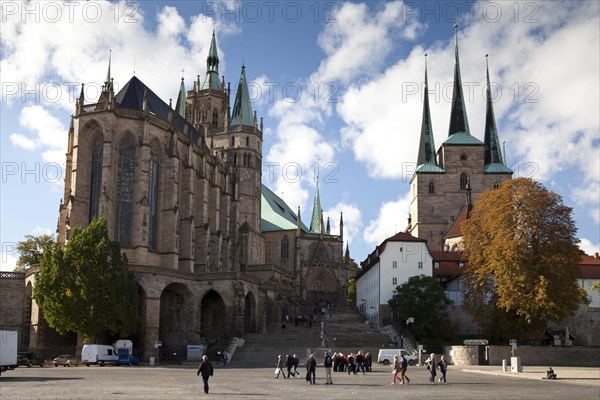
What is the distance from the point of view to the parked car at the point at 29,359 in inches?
2004

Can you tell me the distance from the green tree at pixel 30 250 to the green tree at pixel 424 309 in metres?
38.1

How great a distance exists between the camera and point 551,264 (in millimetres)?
53969

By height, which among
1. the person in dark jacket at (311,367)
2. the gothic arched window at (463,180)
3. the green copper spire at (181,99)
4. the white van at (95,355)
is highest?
the green copper spire at (181,99)

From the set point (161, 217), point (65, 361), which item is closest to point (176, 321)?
point (161, 217)

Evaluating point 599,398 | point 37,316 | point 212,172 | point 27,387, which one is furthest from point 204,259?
point 599,398

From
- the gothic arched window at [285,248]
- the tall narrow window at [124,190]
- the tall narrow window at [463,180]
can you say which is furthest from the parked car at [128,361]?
the tall narrow window at [463,180]

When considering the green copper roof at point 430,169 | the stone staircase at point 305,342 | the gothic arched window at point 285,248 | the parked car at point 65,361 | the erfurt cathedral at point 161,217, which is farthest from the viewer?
the green copper roof at point 430,169

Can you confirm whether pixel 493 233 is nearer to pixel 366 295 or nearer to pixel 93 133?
pixel 366 295

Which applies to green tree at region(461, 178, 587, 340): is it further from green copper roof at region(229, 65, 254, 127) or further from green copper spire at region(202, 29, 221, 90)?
green copper spire at region(202, 29, 221, 90)

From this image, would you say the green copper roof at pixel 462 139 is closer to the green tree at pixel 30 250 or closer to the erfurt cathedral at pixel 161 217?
the erfurt cathedral at pixel 161 217

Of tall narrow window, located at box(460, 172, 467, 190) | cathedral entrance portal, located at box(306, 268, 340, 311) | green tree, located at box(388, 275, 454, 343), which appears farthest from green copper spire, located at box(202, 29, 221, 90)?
green tree, located at box(388, 275, 454, 343)

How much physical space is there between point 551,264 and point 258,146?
181 feet

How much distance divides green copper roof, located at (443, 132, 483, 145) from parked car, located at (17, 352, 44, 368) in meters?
66.9

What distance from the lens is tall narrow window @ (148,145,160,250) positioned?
6750 centimetres
